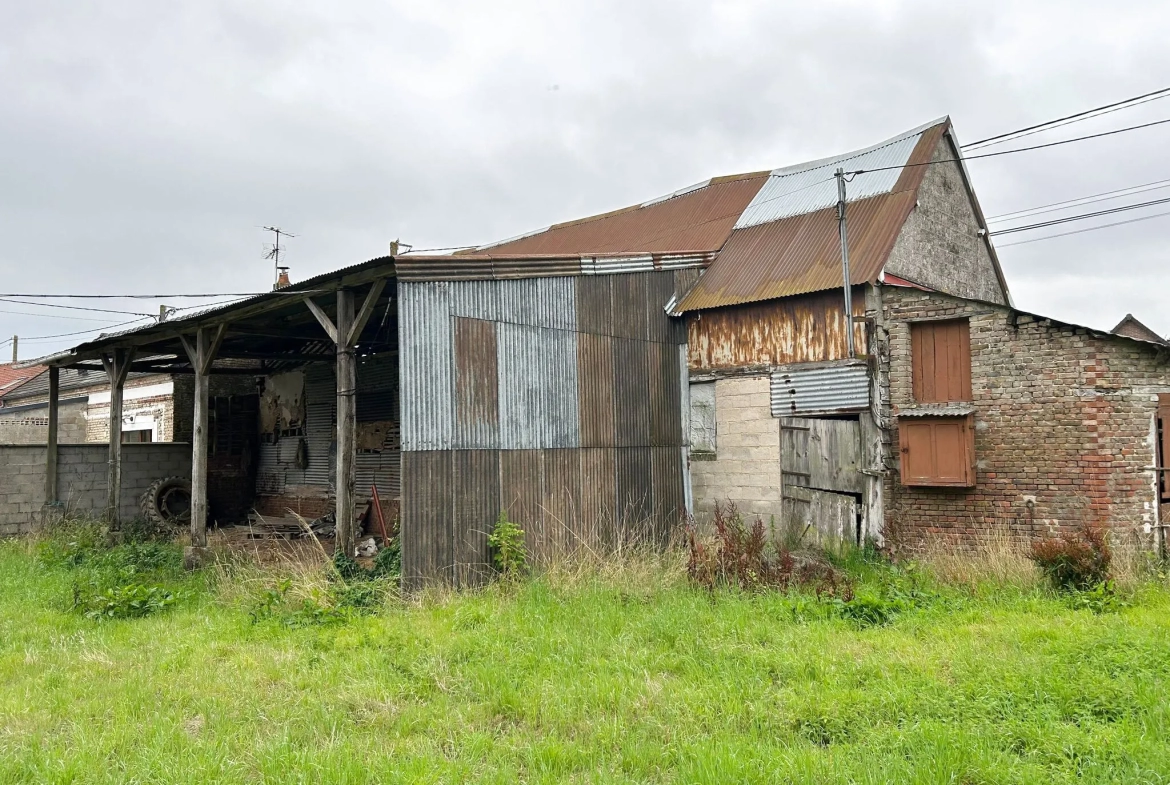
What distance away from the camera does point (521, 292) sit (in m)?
9.77

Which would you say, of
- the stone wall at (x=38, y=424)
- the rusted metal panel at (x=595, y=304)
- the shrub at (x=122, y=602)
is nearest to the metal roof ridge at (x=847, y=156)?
the rusted metal panel at (x=595, y=304)

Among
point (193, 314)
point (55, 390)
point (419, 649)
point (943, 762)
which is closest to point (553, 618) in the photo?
point (419, 649)

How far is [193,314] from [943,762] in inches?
469

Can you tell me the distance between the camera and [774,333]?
10.9 m

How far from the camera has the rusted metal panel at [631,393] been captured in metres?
10.5

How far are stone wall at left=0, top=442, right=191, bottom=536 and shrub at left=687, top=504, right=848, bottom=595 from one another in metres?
12.8

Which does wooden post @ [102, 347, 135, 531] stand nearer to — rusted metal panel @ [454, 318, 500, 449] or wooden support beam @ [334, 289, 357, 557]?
wooden support beam @ [334, 289, 357, 557]

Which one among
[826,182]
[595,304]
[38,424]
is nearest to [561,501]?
[595,304]

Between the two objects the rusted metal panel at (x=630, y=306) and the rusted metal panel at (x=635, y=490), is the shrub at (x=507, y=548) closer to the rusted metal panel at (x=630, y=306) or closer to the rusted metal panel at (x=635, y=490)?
the rusted metal panel at (x=635, y=490)

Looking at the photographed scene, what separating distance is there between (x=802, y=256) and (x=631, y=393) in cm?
315

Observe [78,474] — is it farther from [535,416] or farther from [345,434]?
[535,416]

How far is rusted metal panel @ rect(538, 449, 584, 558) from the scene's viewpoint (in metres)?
9.59

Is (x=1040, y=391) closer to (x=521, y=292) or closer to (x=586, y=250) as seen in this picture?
(x=521, y=292)

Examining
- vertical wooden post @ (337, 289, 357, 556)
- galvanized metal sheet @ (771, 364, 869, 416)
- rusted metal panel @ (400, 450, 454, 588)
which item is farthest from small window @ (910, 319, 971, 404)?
vertical wooden post @ (337, 289, 357, 556)
